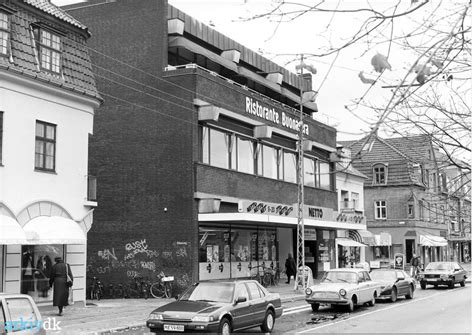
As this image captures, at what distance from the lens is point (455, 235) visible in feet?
243

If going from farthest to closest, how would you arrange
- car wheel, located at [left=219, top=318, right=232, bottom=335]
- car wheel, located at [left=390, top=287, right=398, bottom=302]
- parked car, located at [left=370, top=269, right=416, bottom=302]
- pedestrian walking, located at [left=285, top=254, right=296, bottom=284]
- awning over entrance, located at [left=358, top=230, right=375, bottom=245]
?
awning over entrance, located at [left=358, top=230, right=375, bottom=245] → pedestrian walking, located at [left=285, top=254, right=296, bottom=284] → car wheel, located at [left=390, top=287, right=398, bottom=302] → parked car, located at [left=370, top=269, right=416, bottom=302] → car wheel, located at [left=219, top=318, right=232, bottom=335]

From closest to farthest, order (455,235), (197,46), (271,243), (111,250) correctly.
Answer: (111,250), (197,46), (271,243), (455,235)

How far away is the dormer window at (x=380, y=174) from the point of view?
202 ft

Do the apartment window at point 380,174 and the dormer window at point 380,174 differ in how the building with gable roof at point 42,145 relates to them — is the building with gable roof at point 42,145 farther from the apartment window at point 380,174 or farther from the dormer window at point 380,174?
the apartment window at point 380,174

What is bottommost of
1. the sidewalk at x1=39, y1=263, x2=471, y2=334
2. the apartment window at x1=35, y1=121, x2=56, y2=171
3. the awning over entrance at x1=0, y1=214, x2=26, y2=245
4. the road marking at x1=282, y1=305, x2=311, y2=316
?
the road marking at x1=282, y1=305, x2=311, y2=316

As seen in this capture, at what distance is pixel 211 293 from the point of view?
1579 centimetres

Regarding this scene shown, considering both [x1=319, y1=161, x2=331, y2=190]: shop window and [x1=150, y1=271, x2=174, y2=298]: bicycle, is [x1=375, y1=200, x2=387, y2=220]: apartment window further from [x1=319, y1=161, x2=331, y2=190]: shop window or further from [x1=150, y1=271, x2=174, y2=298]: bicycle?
[x1=150, y1=271, x2=174, y2=298]: bicycle

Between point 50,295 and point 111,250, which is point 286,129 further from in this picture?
point 50,295

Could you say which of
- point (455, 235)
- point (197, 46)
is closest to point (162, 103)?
point (197, 46)

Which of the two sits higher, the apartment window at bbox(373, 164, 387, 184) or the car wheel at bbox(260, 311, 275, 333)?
the apartment window at bbox(373, 164, 387, 184)

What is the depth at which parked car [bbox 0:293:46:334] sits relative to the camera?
30.7 feet

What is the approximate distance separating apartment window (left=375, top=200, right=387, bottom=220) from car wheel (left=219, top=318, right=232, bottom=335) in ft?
162

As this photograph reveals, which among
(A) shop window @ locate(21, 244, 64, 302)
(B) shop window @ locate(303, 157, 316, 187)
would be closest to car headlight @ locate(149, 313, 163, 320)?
(A) shop window @ locate(21, 244, 64, 302)

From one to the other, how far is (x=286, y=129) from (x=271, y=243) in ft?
21.5
